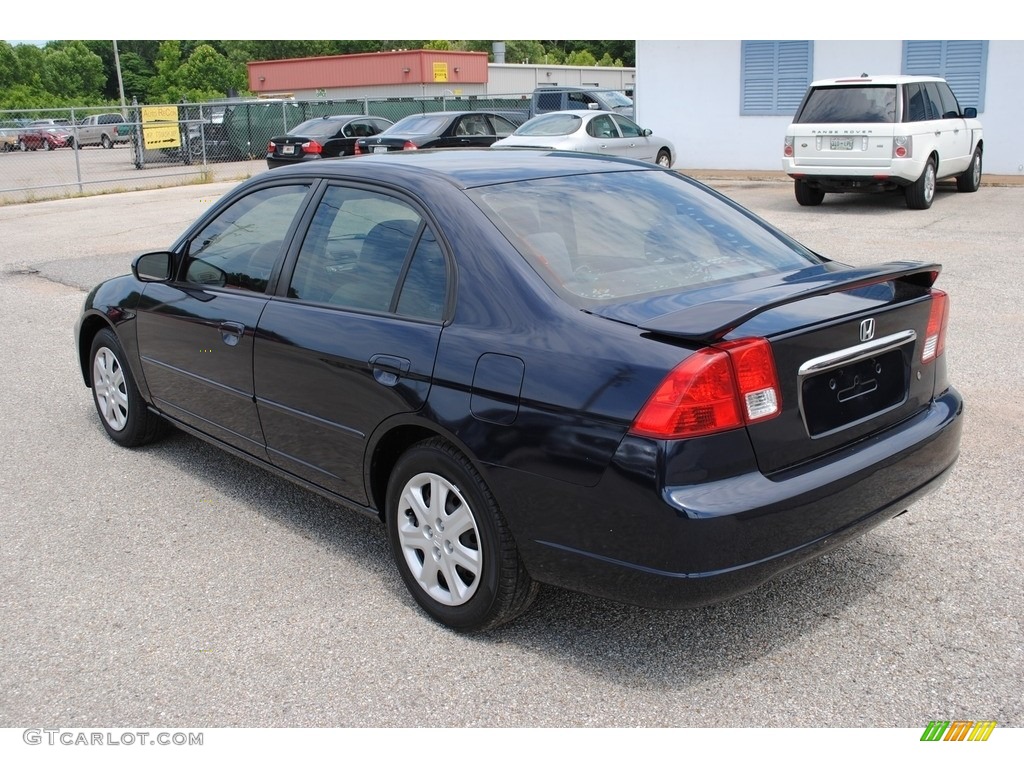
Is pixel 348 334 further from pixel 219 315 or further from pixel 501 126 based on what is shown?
pixel 501 126

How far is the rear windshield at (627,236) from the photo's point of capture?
140 inches

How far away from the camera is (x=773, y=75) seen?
2105 centimetres

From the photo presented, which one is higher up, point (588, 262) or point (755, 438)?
point (588, 262)

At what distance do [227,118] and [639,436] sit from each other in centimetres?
2990

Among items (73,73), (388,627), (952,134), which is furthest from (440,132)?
(73,73)

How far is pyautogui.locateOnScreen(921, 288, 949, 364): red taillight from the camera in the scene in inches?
144

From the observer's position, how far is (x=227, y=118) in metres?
30.4

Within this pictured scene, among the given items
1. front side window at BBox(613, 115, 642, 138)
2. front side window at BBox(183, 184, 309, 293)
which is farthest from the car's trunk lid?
front side window at BBox(613, 115, 642, 138)

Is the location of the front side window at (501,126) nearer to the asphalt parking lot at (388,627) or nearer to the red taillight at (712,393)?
the asphalt parking lot at (388,627)

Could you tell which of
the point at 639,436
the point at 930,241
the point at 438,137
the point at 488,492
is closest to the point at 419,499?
the point at 488,492

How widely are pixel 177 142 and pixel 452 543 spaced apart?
86.6 feet

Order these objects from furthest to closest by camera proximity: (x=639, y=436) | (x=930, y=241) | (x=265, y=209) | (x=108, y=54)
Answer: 1. (x=108, y=54)
2. (x=930, y=241)
3. (x=265, y=209)
4. (x=639, y=436)

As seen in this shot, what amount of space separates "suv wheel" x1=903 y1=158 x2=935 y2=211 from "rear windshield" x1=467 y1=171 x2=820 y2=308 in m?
11.5

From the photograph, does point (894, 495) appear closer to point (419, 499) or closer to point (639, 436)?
point (639, 436)
